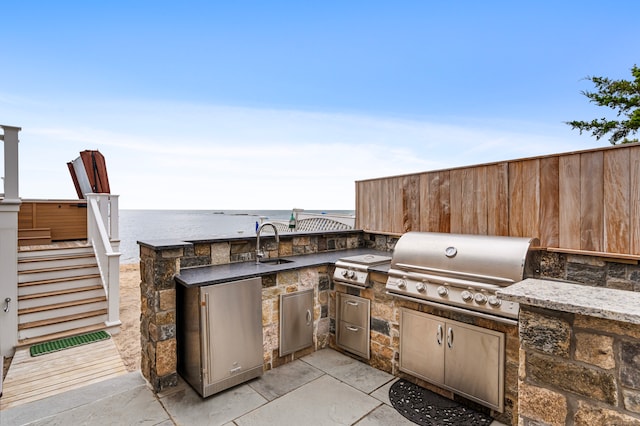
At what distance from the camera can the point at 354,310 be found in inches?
126

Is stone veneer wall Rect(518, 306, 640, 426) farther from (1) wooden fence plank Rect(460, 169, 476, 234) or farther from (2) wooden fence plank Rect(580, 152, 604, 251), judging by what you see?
(1) wooden fence plank Rect(460, 169, 476, 234)

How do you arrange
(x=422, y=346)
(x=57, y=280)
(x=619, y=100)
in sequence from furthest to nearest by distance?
(x=619, y=100)
(x=57, y=280)
(x=422, y=346)

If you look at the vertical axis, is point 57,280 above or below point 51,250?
below

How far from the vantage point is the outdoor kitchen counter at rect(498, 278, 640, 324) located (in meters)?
0.95

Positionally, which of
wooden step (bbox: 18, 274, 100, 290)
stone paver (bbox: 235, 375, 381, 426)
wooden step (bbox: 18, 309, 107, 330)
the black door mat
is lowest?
wooden step (bbox: 18, 309, 107, 330)

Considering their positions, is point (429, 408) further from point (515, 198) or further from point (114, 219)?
point (114, 219)

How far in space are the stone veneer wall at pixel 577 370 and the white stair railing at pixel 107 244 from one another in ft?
17.7

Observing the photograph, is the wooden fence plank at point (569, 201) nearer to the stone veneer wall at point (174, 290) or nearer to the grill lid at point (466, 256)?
the grill lid at point (466, 256)

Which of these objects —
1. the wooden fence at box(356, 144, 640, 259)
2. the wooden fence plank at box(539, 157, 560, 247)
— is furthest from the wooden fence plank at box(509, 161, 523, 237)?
the wooden fence plank at box(539, 157, 560, 247)

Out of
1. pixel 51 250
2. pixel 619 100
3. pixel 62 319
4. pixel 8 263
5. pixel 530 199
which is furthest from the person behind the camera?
pixel 619 100

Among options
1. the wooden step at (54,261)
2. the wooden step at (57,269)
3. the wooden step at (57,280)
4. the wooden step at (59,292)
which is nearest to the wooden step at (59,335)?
the wooden step at (59,292)

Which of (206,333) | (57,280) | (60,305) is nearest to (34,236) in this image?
(57,280)

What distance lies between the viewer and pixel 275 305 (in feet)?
9.71

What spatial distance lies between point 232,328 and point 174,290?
1.96ft
